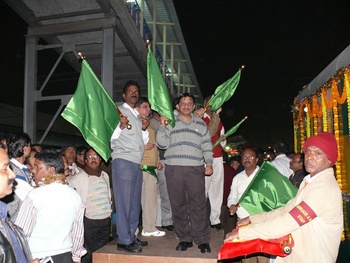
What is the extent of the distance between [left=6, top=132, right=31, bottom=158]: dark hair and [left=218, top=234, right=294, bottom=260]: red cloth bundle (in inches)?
95.2

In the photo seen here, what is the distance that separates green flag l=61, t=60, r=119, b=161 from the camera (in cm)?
393

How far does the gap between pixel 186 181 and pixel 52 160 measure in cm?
166

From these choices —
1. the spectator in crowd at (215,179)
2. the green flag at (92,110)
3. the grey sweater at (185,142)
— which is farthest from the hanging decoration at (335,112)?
the green flag at (92,110)

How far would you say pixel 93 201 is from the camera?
186 inches

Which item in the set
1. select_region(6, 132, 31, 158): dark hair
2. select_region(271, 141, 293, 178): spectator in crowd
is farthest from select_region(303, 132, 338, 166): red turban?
select_region(271, 141, 293, 178): spectator in crowd

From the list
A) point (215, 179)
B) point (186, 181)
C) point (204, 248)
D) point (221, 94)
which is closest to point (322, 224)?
point (204, 248)

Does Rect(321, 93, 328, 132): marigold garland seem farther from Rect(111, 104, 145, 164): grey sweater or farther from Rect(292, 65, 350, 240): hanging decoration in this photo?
Rect(111, 104, 145, 164): grey sweater

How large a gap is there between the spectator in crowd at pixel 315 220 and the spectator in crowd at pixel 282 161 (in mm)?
3498

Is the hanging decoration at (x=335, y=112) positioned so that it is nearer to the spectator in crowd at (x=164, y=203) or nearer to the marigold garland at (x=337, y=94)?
the marigold garland at (x=337, y=94)

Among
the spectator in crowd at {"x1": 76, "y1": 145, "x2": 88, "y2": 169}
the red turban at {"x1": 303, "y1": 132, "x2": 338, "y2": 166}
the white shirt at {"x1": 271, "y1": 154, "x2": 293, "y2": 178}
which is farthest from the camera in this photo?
the white shirt at {"x1": 271, "y1": 154, "x2": 293, "y2": 178}

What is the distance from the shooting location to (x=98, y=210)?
15.4 feet

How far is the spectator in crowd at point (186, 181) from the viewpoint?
414 centimetres

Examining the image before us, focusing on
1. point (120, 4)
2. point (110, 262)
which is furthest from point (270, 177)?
point (120, 4)

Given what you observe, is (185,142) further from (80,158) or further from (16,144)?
Result: (80,158)
